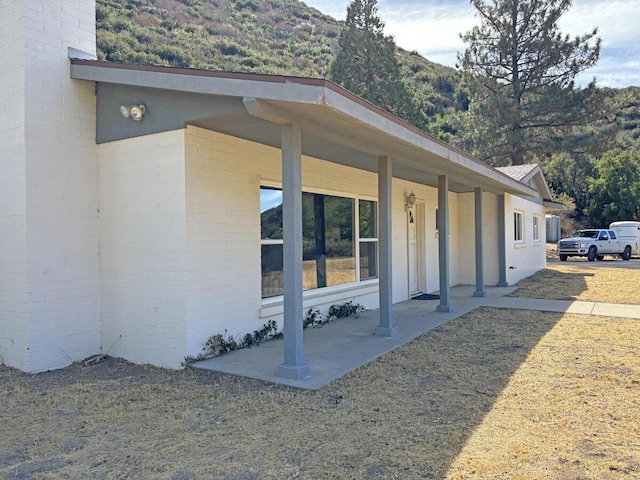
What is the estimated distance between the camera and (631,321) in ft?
26.9

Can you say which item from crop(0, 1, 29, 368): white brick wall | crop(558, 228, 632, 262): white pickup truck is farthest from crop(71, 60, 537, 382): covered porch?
crop(558, 228, 632, 262): white pickup truck

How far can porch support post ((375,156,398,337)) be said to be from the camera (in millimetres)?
7008

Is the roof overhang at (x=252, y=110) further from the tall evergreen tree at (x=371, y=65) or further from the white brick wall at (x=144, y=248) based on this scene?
the tall evergreen tree at (x=371, y=65)

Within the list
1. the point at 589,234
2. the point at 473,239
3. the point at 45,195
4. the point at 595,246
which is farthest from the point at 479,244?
the point at 589,234

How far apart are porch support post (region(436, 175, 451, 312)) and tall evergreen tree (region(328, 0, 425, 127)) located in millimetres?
16673

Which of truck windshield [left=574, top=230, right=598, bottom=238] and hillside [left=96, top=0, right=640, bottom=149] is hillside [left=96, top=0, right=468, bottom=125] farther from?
truck windshield [left=574, top=230, right=598, bottom=238]

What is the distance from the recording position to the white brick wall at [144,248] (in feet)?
18.6

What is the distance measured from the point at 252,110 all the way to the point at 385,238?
3108 mm

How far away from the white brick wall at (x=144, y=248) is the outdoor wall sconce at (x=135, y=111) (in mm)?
253

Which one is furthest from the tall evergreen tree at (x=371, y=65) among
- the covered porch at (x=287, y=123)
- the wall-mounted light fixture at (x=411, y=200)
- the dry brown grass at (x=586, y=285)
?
the covered porch at (x=287, y=123)

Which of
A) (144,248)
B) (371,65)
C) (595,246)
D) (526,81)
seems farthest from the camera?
(371,65)

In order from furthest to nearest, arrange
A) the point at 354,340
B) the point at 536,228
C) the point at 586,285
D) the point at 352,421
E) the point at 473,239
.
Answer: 1. the point at 536,228
2. the point at 473,239
3. the point at 586,285
4. the point at 354,340
5. the point at 352,421

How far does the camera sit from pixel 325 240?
8305mm

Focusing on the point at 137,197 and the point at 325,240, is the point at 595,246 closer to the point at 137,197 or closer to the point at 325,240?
the point at 325,240
